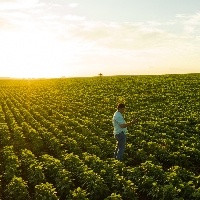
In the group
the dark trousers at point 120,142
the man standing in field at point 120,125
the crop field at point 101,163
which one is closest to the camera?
the crop field at point 101,163

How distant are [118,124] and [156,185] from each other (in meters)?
3.02

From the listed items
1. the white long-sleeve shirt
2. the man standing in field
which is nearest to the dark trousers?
the man standing in field

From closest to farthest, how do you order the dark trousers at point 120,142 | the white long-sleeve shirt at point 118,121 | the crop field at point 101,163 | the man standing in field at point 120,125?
the crop field at point 101,163 < the man standing in field at point 120,125 < the white long-sleeve shirt at point 118,121 < the dark trousers at point 120,142

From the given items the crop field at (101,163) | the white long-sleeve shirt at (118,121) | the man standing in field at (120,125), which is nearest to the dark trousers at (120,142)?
the man standing in field at (120,125)

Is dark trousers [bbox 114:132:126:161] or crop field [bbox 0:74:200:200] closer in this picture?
crop field [bbox 0:74:200:200]

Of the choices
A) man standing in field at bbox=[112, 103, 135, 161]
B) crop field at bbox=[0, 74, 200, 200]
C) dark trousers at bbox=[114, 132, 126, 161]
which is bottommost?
crop field at bbox=[0, 74, 200, 200]

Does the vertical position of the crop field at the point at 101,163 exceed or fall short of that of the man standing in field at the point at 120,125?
it falls short

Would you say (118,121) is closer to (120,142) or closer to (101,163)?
(120,142)

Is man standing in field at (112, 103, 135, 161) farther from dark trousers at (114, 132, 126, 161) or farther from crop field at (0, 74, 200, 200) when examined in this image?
crop field at (0, 74, 200, 200)

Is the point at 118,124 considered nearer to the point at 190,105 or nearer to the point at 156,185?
the point at 156,185

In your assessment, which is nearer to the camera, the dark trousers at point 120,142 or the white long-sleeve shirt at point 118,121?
the white long-sleeve shirt at point 118,121

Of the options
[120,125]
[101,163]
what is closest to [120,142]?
[120,125]

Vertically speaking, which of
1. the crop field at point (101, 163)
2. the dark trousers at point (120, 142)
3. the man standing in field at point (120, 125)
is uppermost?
the man standing in field at point (120, 125)

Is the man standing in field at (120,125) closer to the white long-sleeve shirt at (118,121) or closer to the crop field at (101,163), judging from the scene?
the white long-sleeve shirt at (118,121)
